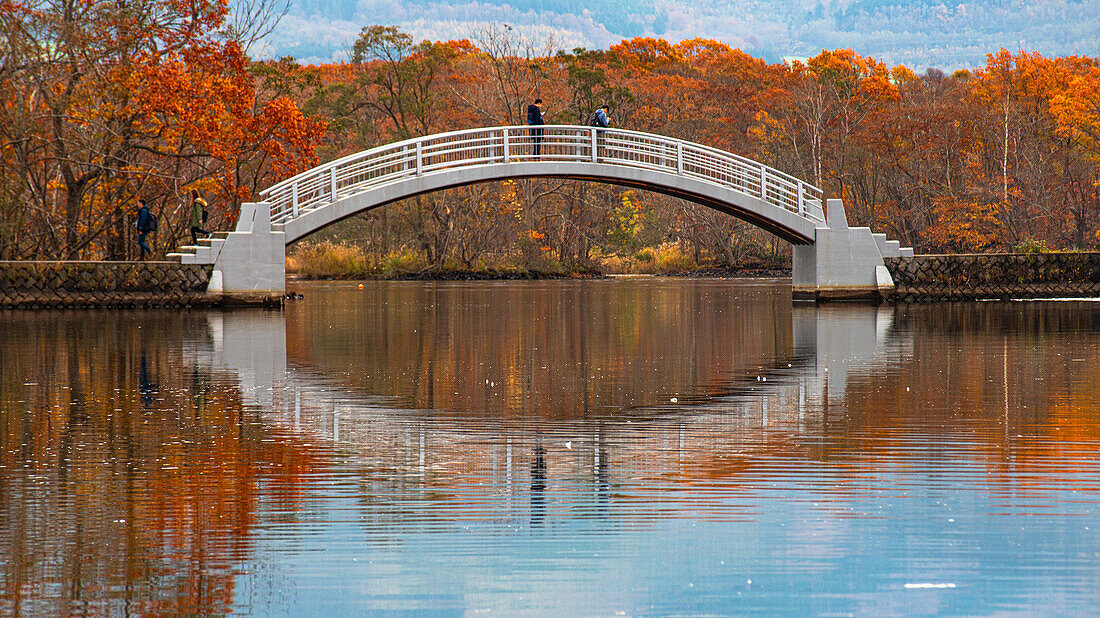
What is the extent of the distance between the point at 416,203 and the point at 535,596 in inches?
2063

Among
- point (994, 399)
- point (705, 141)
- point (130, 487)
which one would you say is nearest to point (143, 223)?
point (994, 399)

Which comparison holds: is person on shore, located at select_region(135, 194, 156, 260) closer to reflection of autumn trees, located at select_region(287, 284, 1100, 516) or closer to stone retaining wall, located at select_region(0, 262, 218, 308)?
stone retaining wall, located at select_region(0, 262, 218, 308)

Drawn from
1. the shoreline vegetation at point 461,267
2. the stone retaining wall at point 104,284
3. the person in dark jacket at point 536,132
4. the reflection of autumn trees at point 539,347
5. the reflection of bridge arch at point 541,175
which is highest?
the person in dark jacket at point 536,132

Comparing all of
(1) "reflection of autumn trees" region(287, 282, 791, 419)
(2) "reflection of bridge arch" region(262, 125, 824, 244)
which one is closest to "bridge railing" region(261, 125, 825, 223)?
(2) "reflection of bridge arch" region(262, 125, 824, 244)

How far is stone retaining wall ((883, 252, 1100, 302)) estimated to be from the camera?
3256 cm

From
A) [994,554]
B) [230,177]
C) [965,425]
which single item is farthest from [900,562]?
[230,177]

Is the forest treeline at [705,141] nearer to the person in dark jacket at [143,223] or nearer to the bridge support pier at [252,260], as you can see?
the person in dark jacket at [143,223]

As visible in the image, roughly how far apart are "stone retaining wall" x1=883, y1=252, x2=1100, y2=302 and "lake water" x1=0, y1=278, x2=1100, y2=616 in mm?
17031

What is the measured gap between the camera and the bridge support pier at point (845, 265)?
31.8 metres

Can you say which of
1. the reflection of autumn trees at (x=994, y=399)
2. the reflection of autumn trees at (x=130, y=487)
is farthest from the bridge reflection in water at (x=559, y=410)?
the reflection of autumn trees at (x=130, y=487)

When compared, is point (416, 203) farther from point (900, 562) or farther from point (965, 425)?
point (900, 562)

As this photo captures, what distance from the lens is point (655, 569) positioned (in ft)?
17.9

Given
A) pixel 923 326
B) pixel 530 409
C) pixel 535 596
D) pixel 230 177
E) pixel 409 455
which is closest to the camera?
pixel 535 596

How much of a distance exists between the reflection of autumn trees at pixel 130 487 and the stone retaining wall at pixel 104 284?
601 inches
